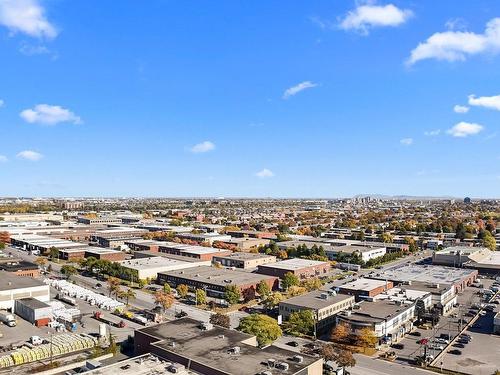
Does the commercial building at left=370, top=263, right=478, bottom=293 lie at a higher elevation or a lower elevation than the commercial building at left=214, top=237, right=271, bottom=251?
lower

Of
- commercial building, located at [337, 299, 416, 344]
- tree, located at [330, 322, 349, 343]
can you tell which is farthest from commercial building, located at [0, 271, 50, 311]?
commercial building, located at [337, 299, 416, 344]

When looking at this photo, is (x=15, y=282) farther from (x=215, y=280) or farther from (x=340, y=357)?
(x=340, y=357)

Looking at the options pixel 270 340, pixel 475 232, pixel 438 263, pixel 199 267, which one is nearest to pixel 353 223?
pixel 475 232

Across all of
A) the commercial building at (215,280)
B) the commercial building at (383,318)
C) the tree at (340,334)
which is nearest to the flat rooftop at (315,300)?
the commercial building at (383,318)

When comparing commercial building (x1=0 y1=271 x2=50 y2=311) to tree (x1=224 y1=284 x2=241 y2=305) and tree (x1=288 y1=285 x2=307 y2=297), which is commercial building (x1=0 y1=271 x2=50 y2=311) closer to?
tree (x1=224 y1=284 x2=241 y2=305)

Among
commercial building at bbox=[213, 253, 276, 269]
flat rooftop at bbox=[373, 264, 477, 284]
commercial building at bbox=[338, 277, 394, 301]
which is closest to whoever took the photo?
commercial building at bbox=[338, 277, 394, 301]

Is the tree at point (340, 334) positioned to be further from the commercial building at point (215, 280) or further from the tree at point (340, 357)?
the commercial building at point (215, 280)
